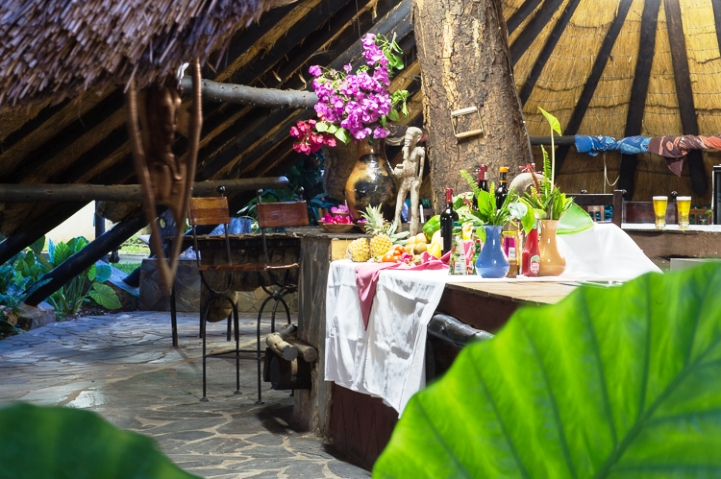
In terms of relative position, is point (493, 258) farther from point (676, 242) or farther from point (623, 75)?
point (623, 75)

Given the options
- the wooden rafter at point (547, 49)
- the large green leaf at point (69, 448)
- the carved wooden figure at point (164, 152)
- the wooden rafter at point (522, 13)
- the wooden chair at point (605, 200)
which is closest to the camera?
the large green leaf at point (69, 448)

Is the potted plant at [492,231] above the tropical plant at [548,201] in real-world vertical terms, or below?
below

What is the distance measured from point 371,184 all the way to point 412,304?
95 cm

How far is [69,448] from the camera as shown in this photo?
13.3 inches

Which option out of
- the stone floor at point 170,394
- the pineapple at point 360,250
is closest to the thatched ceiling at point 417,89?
the stone floor at point 170,394

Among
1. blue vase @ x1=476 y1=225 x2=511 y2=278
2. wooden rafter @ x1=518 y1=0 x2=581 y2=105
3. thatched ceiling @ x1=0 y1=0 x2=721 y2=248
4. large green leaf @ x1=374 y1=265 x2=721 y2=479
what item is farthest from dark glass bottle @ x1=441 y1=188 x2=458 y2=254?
wooden rafter @ x1=518 y1=0 x2=581 y2=105

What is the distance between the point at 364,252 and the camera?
2971 mm

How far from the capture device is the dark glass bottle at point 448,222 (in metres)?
2.54

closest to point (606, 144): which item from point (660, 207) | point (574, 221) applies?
point (660, 207)

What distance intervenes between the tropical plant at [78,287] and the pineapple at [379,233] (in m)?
4.63

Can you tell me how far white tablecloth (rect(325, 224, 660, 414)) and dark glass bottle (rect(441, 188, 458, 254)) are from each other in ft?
0.47

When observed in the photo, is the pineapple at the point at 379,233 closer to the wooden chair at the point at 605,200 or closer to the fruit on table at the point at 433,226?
the fruit on table at the point at 433,226

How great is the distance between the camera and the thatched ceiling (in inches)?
204

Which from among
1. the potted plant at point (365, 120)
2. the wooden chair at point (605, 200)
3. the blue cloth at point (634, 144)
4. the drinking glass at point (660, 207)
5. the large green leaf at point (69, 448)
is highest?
the blue cloth at point (634, 144)
